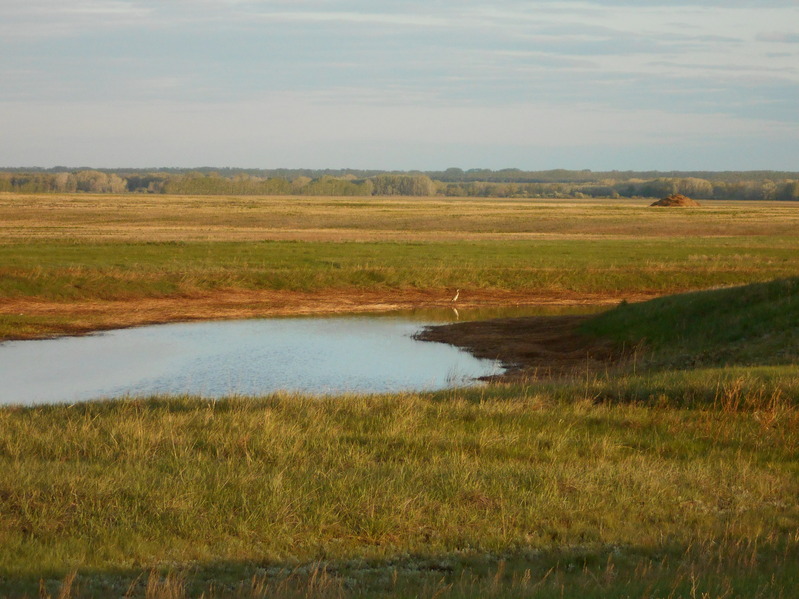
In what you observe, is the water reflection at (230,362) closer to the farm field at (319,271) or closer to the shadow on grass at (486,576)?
the farm field at (319,271)

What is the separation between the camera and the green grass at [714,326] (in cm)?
2022

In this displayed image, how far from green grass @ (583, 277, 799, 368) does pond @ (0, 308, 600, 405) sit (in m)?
4.12

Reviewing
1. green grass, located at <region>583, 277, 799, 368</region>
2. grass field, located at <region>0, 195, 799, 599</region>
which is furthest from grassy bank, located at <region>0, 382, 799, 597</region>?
green grass, located at <region>583, 277, 799, 368</region>

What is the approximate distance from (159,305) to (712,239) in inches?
1579

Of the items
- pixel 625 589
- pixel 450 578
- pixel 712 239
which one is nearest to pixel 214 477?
pixel 450 578

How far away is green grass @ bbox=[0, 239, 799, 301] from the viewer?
36.2 metres

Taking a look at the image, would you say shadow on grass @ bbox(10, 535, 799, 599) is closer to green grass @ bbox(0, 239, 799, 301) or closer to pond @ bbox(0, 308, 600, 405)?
pond @ bbox(0, 308, 600, 405)

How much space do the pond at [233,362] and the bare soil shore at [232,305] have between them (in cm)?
134

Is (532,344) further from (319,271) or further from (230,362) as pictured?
(319,271)

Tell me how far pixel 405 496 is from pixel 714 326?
16180 millimetres

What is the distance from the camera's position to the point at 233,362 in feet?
79.2

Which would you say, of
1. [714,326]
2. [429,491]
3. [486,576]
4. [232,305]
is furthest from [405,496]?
[232,305]

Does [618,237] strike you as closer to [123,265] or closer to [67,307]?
[123,265]

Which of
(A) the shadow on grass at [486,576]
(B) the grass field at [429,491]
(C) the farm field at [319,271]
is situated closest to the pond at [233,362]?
(C) the farm field at [319,271]
